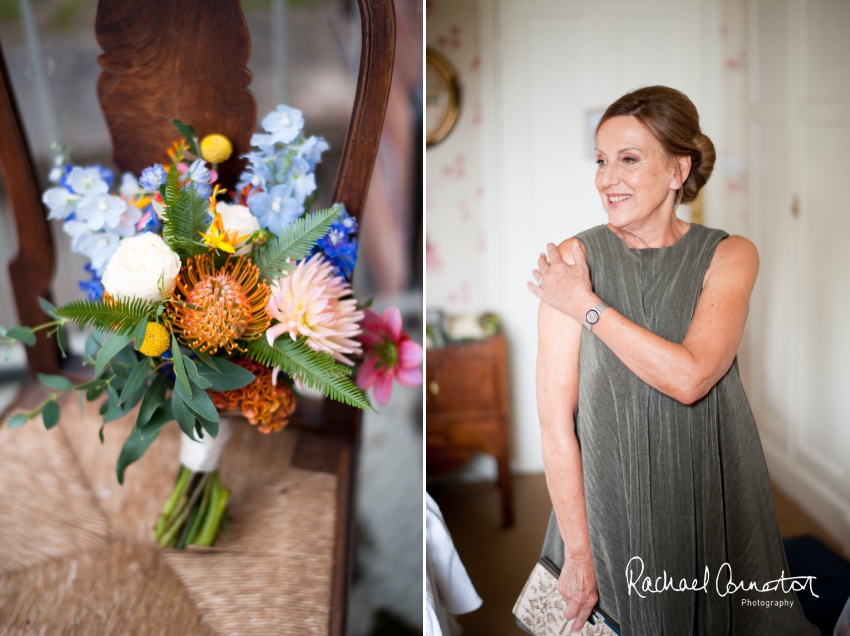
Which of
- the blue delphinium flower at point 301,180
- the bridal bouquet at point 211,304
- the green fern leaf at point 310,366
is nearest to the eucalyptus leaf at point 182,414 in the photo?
the bridal bouquet at point 211,304

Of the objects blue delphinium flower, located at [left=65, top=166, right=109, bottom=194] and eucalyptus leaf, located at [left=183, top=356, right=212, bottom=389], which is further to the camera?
blue delphinium flower, located at [left=65, top=166, right=109, bottom=194]

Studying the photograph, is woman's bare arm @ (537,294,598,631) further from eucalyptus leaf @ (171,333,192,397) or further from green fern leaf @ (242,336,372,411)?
eucalyptus leaf @ (171,333,192,397)

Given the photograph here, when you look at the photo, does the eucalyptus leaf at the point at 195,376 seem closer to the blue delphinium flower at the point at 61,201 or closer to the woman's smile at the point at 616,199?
the blue delphinium flower at the point at 61,201

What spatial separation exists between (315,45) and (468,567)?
4.96ft

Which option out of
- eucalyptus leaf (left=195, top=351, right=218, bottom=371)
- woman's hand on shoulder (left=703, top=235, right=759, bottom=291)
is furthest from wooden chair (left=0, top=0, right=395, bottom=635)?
woman's hand on shoulder (left=703, top=235, right=759, bottom=291)

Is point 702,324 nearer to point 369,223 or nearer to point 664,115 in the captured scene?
point 664,115

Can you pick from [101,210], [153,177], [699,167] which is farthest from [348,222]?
[699,167]

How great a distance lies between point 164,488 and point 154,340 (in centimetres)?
49

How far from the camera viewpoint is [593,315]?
2.76 feet

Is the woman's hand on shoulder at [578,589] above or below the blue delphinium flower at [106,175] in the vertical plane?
below

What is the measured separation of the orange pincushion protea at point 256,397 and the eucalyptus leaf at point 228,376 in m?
0.05

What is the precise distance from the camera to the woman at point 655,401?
0.83 m

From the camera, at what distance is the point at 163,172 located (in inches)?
34.0

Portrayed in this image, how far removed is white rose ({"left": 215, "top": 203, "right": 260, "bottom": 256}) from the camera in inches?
34.2
